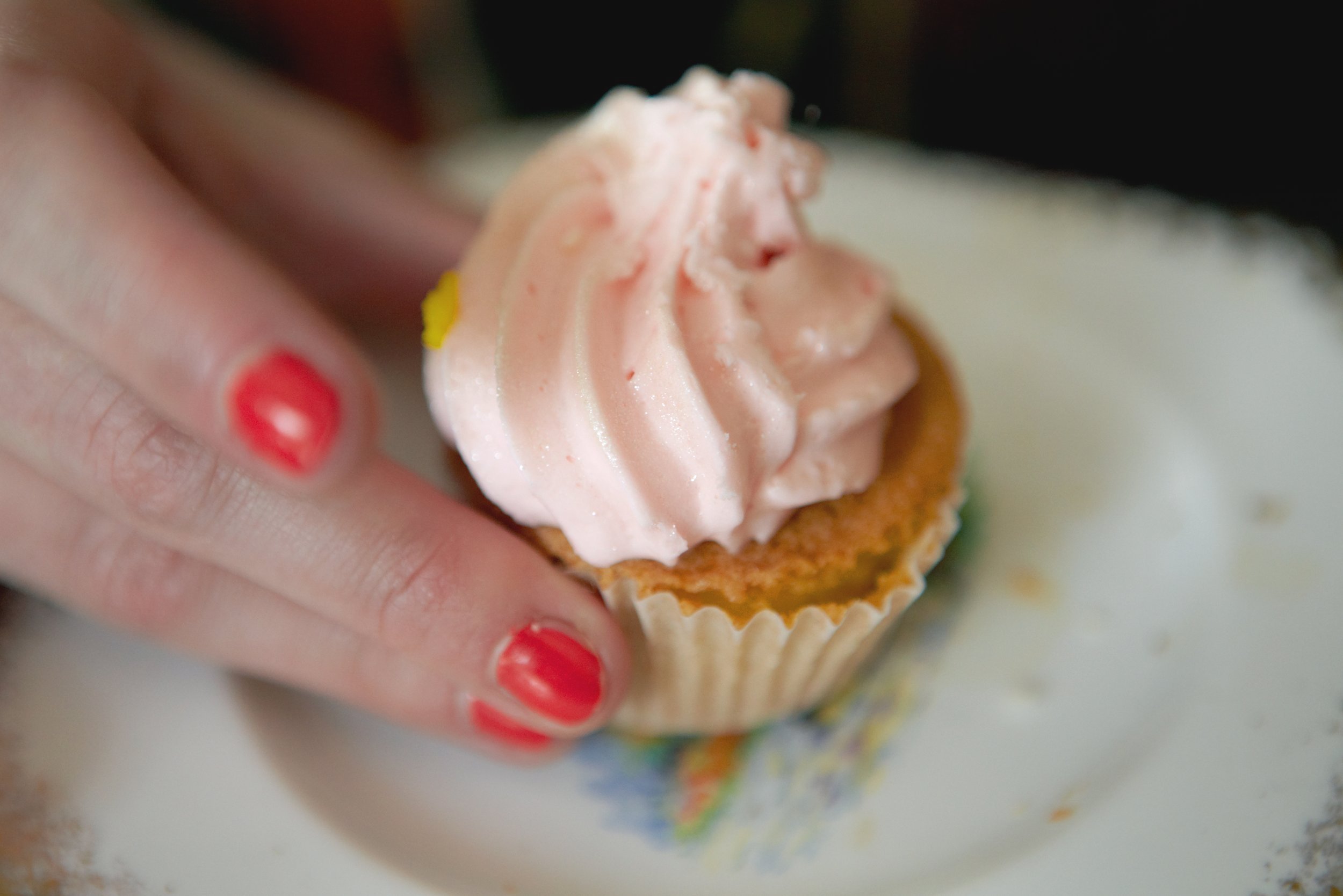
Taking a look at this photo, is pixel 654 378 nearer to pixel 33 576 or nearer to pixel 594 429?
pixel 594 429

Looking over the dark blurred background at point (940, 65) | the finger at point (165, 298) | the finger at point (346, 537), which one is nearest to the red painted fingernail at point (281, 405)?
the finger at point (165, 298)

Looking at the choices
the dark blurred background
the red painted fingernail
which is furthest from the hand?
the dark blurred background

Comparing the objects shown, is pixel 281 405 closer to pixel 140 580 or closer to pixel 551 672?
pixel 551 672

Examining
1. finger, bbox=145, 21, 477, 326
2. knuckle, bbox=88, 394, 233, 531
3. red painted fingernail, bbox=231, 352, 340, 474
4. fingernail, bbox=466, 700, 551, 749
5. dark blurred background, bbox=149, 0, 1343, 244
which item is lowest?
fingernail, bbox=466, 700, 551, 749

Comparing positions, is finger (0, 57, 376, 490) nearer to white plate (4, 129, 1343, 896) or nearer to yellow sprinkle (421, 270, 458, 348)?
yellow sprinkle (421, 270, 458, 348)

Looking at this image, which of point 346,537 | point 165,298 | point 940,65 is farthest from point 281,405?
point 940,65

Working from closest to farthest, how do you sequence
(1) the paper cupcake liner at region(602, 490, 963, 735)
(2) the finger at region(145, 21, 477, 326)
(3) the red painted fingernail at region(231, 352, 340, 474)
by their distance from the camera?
(3) the red painted fingernail at region(231, 352, 340, 474) → (1) the paper cupcake liner at region(602, 490, 963, 735) → (2) the finger at region(145, 21, 477, 326)

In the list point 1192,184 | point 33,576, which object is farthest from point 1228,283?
point 33,576
